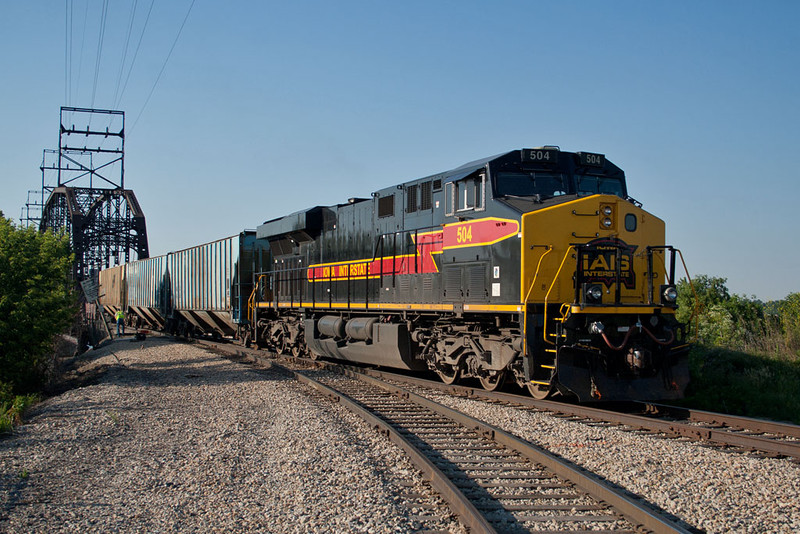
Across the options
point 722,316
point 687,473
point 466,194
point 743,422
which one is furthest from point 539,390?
point 722,316

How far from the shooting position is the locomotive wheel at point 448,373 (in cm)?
1076

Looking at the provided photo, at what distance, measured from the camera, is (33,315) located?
49.5ft

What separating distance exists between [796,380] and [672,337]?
378 centimetres

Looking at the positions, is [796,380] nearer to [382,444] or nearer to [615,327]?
[615,327]

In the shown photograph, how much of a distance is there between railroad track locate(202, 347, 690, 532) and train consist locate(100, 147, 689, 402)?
1658 millimetres

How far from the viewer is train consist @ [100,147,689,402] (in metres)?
8.31

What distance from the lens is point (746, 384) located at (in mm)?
10570

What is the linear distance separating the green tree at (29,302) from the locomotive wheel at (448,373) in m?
9.88

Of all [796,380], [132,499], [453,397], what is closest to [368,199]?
[453,397]

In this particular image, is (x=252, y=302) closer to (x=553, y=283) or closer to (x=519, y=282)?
(x=519, y=282)

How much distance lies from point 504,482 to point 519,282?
146 inches

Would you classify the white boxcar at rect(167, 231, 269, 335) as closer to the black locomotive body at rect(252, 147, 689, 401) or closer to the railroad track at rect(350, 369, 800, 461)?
the black locomotive body at rect(252, 147, 689, 401)

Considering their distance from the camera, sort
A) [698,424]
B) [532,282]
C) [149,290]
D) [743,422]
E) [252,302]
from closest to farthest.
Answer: [743,422] → [698,424] → [532,282] → [252,302] → [149,290]

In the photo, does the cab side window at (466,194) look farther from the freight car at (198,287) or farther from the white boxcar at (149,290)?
the white boxcar at (149,290)
